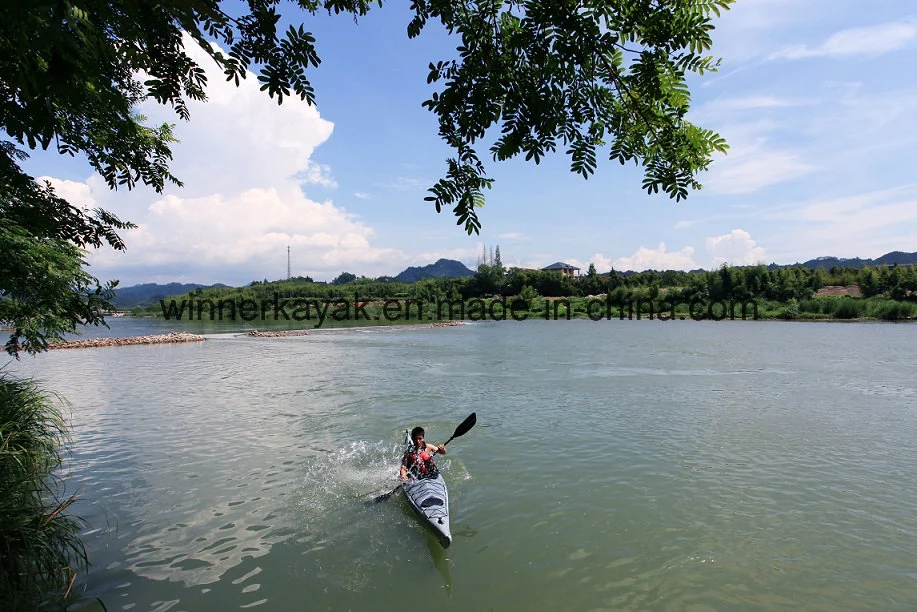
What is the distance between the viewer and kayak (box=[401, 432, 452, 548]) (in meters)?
8.45

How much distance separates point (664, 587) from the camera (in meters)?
7.34

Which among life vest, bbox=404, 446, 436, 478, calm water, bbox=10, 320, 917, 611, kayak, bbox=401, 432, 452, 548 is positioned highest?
life vest, bbox=404, 446, 436, 478

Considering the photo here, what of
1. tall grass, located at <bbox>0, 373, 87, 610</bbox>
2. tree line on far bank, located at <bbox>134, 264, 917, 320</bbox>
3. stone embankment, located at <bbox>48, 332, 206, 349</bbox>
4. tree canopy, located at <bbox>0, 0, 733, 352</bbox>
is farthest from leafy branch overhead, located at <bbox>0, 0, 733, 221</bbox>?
tree line on far bank, located at <bbox>134, 264, 917, 320</bbox>

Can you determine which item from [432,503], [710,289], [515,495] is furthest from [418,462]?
[710,289]

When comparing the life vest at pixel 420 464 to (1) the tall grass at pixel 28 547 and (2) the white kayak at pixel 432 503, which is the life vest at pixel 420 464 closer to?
(2) the white kayak at pixel 432 503

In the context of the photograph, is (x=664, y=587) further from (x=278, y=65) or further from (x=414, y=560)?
(x=278, y=65)

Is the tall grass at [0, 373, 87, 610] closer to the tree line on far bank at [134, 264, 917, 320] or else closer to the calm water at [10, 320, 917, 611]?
the calm water at [10, 320, 917, 611]

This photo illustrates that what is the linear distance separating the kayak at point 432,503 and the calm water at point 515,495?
30cm

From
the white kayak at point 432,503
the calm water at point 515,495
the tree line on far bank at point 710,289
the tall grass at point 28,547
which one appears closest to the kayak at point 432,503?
the white kayak at point 432,503

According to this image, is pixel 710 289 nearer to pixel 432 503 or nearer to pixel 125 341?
pixel 125 341

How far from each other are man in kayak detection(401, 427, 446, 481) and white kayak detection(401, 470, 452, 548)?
0.21m

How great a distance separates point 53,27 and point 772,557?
10.6m

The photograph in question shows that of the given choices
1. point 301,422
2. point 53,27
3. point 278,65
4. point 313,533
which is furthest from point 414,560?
point 301,422

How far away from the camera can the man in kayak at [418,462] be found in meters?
10.6
